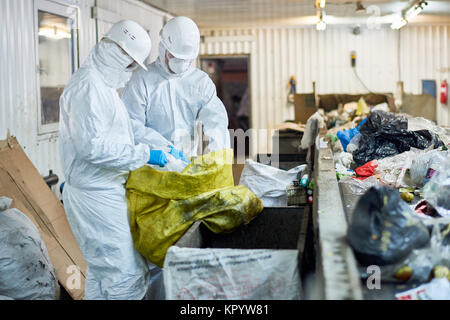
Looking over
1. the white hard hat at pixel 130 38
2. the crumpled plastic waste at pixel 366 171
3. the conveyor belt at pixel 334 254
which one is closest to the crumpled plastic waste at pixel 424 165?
the crumpled plastic waste at pixel 366 171

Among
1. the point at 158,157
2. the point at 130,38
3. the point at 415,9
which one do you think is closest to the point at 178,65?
the point at 130,38

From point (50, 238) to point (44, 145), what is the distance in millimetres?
1207

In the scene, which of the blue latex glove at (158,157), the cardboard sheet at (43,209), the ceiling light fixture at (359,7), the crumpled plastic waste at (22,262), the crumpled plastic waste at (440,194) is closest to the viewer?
the crumpled plastic waste at (440,194)

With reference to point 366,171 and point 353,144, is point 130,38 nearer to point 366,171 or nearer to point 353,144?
point 366,171

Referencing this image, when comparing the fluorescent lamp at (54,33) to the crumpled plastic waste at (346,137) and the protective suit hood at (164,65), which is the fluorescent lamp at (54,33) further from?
the crumpled plastic waste at (346,137)

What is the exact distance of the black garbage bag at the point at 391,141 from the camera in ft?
12.3

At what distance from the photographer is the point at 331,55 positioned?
9.98 m

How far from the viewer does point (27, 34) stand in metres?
4.32

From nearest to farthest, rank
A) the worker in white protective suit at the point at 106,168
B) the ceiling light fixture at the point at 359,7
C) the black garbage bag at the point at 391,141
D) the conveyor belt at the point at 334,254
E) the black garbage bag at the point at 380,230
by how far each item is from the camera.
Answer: the conveyor belt at the point at 334,254
the black garbage bag at the point at 380,230
the worker in white protective suit at the point at 106,168
the black garbage bag at the point at 391,141
the ceiling light fixture at the point at 359,7

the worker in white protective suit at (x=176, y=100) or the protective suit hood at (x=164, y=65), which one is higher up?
the protective suit hood at (x=164, y=65)

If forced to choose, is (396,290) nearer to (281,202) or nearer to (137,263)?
(137,263)

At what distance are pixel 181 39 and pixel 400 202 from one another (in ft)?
6.45

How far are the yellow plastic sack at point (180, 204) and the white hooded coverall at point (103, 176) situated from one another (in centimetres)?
8

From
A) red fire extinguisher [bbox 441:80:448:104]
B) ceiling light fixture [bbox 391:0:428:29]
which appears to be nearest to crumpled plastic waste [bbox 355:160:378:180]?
ceiling light fixture [bbox 391:0:428:29]
